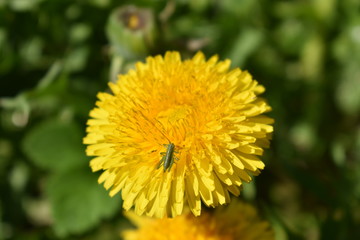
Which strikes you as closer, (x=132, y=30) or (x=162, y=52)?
(x=132, y=30)

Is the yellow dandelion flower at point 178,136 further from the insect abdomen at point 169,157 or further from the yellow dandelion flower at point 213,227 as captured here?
the yellow dandelion flower at point 213,227

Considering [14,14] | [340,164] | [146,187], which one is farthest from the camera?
[14,14]

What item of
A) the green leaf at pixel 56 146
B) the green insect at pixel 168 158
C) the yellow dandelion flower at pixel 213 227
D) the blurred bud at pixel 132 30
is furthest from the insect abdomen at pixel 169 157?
the green leaf at pixel 56 146

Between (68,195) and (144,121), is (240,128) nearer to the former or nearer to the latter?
(144,121)

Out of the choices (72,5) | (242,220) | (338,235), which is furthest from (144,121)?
(72,5)

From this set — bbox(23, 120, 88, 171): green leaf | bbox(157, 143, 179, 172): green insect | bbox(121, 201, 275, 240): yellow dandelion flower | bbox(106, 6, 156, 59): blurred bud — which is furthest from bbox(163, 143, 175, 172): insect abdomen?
bbox(23, 120, 88, 171): green leaf

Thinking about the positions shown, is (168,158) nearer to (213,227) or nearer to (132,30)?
(213,227)

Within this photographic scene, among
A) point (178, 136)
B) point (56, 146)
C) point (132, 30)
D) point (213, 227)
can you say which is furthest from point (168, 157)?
point (56, 146)
